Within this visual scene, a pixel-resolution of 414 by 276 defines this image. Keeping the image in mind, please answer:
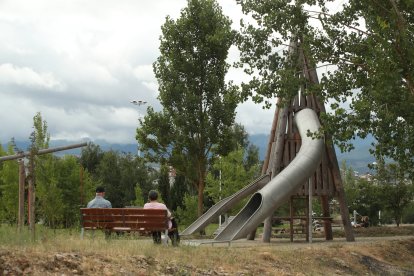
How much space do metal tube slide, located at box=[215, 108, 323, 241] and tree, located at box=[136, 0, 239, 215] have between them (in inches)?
332

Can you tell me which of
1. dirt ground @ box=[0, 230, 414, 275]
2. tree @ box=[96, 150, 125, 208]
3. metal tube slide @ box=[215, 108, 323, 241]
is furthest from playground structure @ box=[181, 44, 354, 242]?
tree @ box=[96, 150, 125, 208]

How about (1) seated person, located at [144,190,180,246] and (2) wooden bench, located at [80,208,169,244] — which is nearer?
(2) wooden bench, located at [80,208,169,244]

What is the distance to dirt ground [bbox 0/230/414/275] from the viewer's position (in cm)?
983

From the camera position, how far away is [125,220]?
14219 mm

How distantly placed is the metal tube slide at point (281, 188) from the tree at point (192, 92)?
843 centimetres

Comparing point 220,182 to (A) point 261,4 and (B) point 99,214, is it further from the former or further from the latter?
(B) point 99,214

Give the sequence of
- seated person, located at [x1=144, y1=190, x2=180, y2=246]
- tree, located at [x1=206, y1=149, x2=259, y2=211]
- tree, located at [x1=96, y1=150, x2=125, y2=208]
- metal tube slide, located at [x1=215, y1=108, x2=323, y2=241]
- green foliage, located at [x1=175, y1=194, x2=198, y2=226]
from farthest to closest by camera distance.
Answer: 1. tree, located at [x1=96, y1=150, x2=125, y2=208]
2. green foliage, located at [x1=175, y1=194, x2=198, y2=226]
3. tree, located at [x1=206, y1=149, x2=259, y2=211]
4. metal tube slide, located at [x1=215, y1=108, x2=323, y2=241]
5. seated person, located at [x1=144, y1=190, x2=180, y2=246]

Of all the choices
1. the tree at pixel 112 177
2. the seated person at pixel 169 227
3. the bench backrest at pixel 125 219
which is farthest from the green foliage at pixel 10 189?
the tree at pixel 112 177

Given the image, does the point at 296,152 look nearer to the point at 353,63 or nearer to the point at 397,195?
the point at 353,63

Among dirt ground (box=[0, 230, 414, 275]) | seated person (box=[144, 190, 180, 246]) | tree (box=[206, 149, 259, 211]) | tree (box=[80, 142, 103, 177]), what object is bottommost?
dirt ground (box=[0, 230, 414, 275])

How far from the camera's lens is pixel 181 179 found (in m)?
55.8

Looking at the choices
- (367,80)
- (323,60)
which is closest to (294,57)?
(323,60)

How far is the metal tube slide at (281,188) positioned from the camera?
59.8ft

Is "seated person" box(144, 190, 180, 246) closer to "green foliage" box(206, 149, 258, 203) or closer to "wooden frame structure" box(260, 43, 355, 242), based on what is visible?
"wooden frame structure" box(260, 43, 355, 242)
